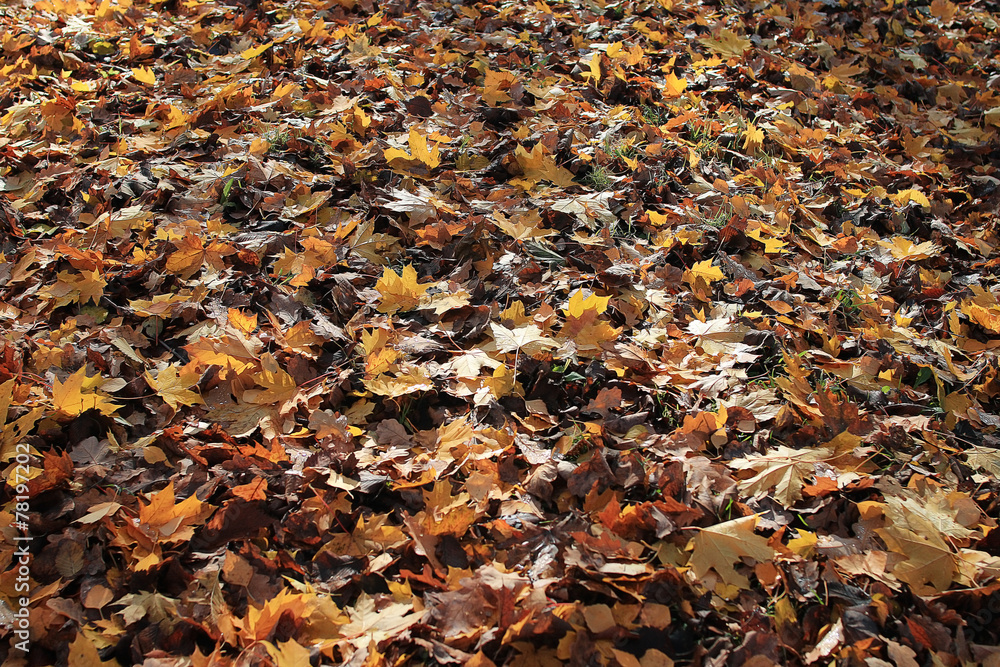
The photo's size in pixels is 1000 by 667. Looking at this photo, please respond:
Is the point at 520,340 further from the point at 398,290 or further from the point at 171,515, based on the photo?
the point at 171,515

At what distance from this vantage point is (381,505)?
1.59m

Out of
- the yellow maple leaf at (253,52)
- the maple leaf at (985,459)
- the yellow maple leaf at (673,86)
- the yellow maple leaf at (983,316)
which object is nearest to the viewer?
the maple leaf at (985,459)

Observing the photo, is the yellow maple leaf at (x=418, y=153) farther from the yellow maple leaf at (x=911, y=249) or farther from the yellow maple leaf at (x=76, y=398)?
the yellow maple leaf at (x=911, y=249)

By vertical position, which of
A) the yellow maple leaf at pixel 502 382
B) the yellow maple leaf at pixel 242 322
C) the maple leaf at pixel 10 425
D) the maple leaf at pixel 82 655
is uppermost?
the yellow maple leaf at pixel 242 322

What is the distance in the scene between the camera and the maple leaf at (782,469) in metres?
1.62

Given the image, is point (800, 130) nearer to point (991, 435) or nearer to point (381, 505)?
point (991, 435)

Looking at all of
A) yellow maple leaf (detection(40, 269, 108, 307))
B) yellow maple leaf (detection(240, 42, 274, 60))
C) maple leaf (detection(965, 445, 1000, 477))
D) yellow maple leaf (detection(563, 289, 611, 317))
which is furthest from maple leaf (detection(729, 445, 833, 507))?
yellow maple leaf (detection(240, 42, 274, 60))

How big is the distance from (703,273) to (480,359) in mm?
904

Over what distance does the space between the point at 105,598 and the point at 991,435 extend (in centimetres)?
223

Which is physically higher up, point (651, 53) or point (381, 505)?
point (651, 53)

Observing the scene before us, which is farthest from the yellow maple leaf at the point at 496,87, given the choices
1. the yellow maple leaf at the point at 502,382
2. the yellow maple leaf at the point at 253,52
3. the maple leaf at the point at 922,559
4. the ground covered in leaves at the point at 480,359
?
the maple leaf at the point at 922,559

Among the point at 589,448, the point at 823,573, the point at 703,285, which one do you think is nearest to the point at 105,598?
the point at 589,448

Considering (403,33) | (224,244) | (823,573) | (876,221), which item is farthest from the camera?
(403,33)

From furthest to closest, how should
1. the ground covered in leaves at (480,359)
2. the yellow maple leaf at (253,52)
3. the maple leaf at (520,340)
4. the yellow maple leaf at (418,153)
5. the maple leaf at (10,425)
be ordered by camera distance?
the yellow maple leaf at (253,52) < the yellow maple leaf at (418,153) < the maple leaf at (520,340) < the maple leaf at (10,425) < the ground covered in leaves at (480,359)
